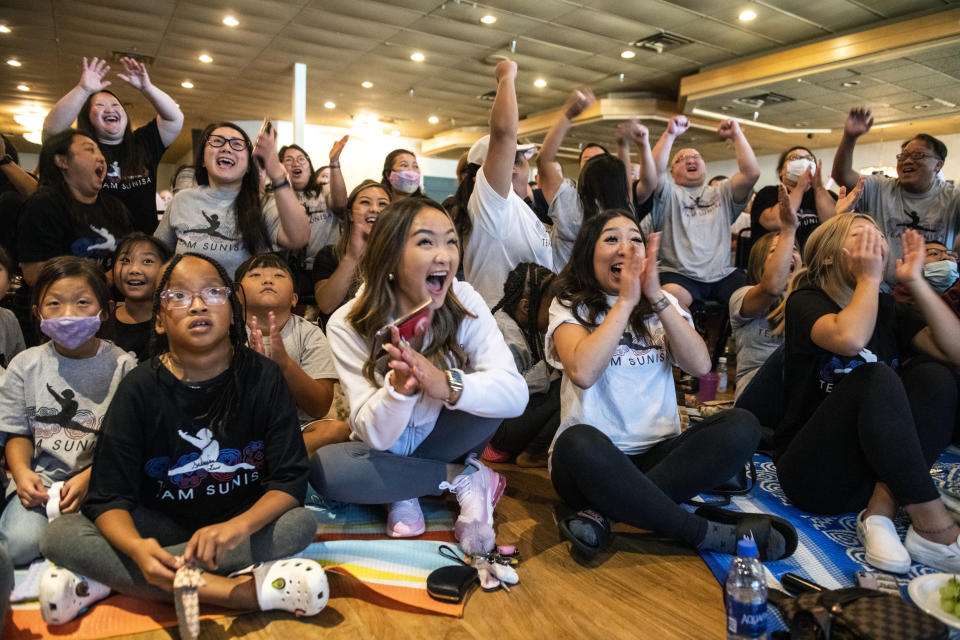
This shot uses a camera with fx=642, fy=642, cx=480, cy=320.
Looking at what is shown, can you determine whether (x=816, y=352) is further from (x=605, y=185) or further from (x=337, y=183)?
(x=337, y=183)

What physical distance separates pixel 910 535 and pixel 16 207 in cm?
380

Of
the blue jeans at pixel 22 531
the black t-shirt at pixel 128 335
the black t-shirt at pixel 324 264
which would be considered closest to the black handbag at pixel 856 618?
the blue jeans at pixel 22 531

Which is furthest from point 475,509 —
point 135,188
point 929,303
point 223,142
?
point 135,188

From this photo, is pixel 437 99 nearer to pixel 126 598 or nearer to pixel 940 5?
pixel 940 5

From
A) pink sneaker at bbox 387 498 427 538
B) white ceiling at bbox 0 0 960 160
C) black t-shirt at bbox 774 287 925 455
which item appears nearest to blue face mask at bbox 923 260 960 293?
black t-shirt at bbox 774 287 925 455

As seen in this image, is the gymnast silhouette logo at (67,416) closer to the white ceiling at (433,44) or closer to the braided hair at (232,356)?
the braided hair at (232,356)

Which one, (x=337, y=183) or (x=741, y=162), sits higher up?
(x=741, y=162)

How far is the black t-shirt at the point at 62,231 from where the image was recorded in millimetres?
2654

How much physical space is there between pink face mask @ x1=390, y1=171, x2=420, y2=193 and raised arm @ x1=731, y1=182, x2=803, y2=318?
175 centimetres

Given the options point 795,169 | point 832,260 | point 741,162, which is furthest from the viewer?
point 795,169

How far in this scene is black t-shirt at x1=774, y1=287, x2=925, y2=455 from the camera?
2.17 meters

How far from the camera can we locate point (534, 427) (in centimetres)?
278

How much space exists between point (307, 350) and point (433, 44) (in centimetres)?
646

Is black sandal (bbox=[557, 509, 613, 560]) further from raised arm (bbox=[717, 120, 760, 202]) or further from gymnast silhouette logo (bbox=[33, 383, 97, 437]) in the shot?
raised arm (bbox=[717, 120, 760, 202])
